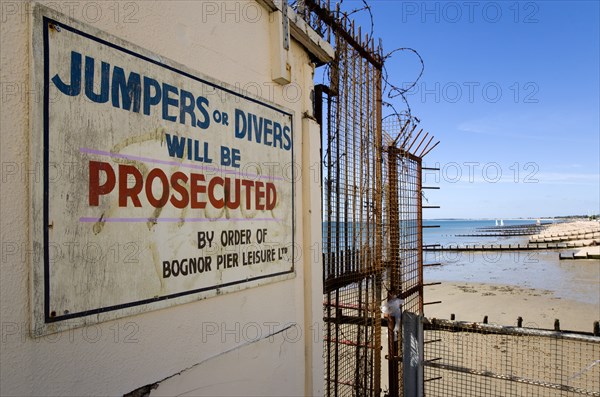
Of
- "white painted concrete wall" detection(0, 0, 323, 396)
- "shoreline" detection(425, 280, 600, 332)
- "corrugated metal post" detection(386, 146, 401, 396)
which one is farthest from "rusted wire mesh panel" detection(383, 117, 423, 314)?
"shoreline" detection(425, 280, 600, 332)

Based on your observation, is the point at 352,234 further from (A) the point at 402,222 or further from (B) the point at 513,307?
(B) the point at 513,307

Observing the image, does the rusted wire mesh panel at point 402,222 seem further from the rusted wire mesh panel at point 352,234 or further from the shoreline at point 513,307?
the shoreline at point 513,307

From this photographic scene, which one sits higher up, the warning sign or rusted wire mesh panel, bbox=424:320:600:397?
the warning sign

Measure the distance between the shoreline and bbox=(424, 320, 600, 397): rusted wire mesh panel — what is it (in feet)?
15.7

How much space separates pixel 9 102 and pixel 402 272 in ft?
14.4

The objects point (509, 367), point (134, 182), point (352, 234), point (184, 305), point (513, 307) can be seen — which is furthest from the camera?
point (513, 307)

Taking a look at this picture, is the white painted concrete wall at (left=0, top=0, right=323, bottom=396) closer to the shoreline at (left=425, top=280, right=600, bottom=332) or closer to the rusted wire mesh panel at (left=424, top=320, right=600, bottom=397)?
the rusted wire mesh panel at (left=424, top=320, right=600, bottom=397)

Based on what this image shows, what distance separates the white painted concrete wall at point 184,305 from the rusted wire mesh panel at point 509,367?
7.17 feet

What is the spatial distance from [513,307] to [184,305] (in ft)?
59.7

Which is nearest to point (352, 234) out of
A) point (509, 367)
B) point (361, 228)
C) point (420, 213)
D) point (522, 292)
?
point (361, 228)

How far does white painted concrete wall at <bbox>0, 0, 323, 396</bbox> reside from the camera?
57.9 inches

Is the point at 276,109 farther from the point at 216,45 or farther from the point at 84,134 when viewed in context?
the point at 84,134

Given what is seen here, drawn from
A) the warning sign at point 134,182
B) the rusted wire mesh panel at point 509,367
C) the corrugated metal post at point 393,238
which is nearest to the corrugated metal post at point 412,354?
the rusted wire mesh panel at point 509,367

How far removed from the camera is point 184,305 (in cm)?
211
